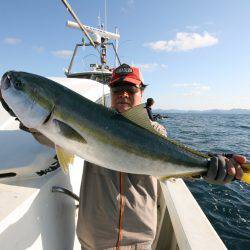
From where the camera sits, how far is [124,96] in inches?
135

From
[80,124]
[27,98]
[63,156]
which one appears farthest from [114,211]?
[27,98]

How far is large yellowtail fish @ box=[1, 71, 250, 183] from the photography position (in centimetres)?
214

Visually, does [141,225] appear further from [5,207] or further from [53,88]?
[53,88]

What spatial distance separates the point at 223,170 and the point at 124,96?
1.38 m

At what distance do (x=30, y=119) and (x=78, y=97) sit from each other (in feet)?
1.24

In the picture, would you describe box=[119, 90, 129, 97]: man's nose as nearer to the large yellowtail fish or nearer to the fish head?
the large yellowtail fish

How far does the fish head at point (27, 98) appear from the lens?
2133mm

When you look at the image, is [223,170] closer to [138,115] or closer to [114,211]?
[138,115]

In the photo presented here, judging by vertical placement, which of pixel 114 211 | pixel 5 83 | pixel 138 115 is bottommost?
pixel 114 211

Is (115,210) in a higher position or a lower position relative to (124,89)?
lower

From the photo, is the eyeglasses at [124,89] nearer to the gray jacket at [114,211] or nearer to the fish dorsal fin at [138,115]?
the gray jacket at [114,211]

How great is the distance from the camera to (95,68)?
17.4 meters

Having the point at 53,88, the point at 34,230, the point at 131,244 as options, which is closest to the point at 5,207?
the point at 34,230

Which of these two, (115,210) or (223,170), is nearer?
(223,170)
